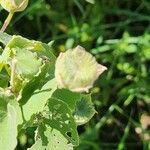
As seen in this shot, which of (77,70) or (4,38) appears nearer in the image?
(77,70)

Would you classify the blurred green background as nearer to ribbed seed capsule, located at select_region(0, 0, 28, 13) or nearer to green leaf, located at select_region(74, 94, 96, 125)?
green leaf, located at select_region(74, 94, 96, 125)

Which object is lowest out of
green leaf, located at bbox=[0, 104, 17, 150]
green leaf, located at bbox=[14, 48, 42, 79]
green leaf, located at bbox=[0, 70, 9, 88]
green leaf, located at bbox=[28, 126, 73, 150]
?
green leaf, located at bbox=[28, 126, 73, 150]

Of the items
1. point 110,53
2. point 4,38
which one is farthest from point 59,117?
point 110,53

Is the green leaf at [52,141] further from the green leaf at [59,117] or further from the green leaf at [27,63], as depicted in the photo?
the green leaf at [27,63]

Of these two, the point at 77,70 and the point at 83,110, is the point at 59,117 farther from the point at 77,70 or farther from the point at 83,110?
the point at 77,70

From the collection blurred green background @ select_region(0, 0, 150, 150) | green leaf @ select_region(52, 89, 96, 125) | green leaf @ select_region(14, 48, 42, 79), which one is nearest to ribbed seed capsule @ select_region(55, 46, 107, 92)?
green leaf @ select_region(14, 48, 42, 79)

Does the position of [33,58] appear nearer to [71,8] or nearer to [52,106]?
[52,106]
